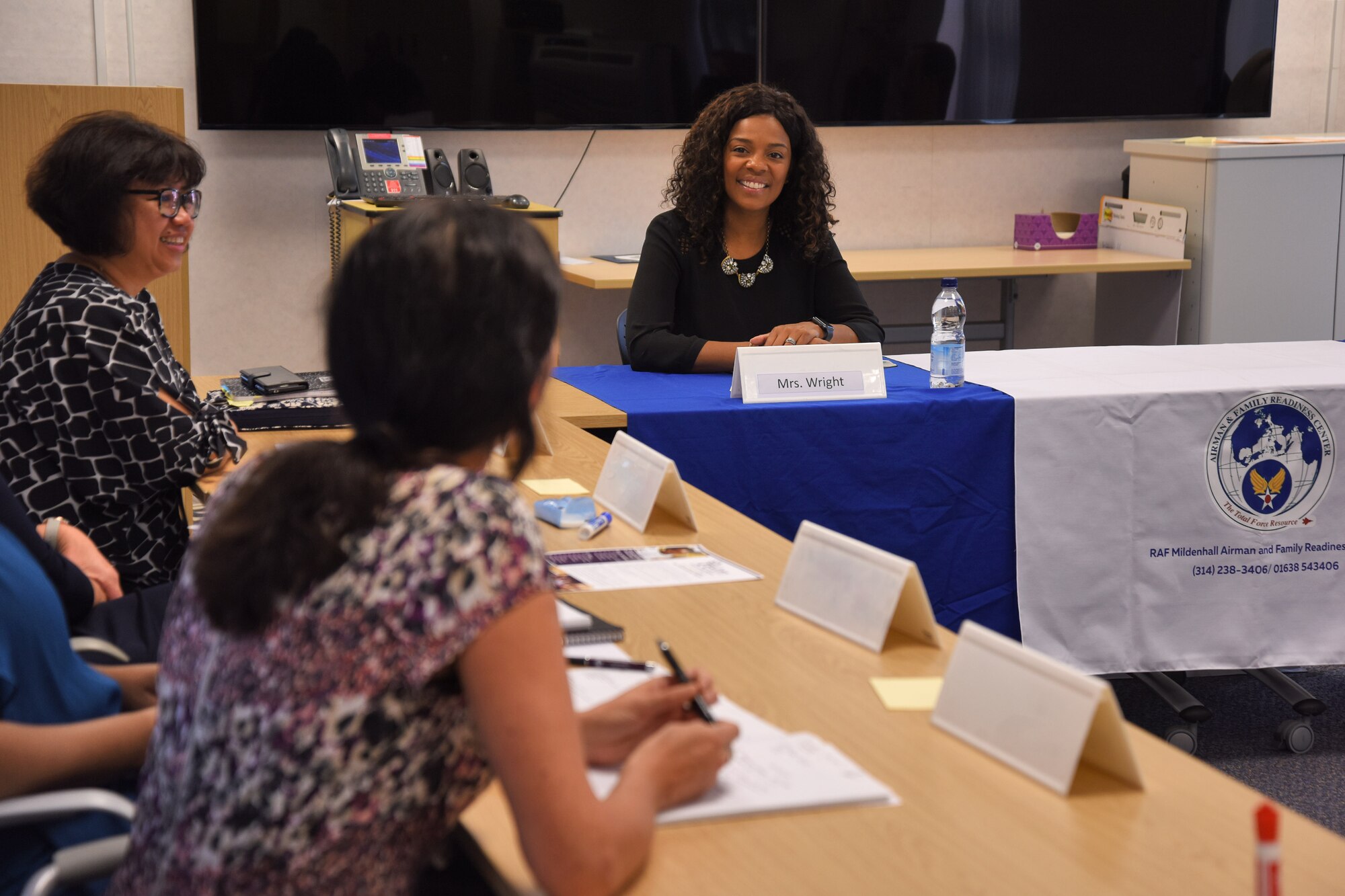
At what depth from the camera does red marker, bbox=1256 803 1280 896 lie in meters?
0.78

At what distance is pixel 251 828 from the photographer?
92 centimetres

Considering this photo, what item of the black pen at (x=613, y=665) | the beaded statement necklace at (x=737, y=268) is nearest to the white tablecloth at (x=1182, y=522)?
the beaded statement necklace at (x=737, y=268)

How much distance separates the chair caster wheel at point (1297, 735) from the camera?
2.74 meters

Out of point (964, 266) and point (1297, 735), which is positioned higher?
point (964, 266)

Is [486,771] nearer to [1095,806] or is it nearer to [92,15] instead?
[1095,806]

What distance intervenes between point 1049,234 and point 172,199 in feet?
12.3

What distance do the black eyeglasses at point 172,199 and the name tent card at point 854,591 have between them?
1250mm

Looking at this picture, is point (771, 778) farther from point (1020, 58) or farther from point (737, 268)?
point (1020, 58)

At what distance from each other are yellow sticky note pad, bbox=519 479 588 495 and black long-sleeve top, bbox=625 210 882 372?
0.89m

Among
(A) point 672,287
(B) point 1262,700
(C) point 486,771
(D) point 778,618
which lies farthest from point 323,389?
(B) point 1262,700

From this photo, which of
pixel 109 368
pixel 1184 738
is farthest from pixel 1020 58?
pixel 109 368

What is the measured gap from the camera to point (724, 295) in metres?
3.22

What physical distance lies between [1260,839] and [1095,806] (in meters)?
0.34

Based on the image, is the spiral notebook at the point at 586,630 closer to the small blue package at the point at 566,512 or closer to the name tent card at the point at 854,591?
the name tent card at the point at 854,591
